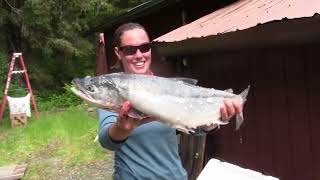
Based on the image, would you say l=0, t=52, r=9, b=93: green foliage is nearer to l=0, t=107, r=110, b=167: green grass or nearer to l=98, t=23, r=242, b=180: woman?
l=0, t=107, r=110, b=167: green grass

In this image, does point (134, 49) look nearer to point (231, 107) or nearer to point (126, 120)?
point (126, 120)

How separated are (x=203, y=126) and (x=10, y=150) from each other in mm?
11226

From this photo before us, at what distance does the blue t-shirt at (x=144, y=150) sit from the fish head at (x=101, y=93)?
0.37 metres

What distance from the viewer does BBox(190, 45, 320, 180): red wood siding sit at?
251 inches

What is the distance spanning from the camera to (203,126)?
122 inches

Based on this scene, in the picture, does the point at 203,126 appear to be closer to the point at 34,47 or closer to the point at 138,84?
the point at 138,84

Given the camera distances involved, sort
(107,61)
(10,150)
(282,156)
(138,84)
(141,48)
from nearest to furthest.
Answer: (138,84)
(141,48)
(282,156)
(10,150)
(107,61)

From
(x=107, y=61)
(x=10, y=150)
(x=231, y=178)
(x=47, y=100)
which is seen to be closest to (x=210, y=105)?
(x=231, y=178)

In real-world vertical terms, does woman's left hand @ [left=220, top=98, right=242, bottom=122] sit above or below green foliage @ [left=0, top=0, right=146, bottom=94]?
below

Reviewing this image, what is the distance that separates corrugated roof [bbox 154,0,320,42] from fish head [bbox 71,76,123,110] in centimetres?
211

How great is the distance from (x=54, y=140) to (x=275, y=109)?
8.57 m

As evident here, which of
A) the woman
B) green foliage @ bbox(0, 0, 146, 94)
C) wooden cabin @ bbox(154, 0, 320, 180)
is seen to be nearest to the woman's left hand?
the woman

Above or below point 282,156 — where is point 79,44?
above

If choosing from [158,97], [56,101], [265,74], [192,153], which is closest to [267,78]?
[265,74]
